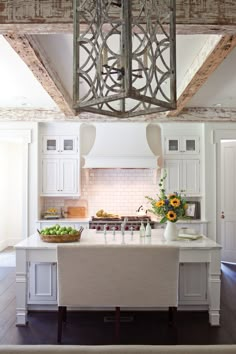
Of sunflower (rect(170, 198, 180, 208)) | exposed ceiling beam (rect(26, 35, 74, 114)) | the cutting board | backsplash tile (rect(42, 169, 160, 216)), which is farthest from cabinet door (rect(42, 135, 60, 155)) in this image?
sunflower (rect(170, 198, 180, 208))

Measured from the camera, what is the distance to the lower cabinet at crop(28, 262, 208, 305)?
4.16m

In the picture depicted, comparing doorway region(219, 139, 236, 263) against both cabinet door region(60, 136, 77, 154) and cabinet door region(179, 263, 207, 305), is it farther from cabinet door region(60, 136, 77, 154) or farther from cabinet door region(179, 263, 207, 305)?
cabinet door region(179, 263, 207, 305)

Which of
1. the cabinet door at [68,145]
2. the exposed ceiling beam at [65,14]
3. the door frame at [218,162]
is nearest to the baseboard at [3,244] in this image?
the cabinet door at [68,145]

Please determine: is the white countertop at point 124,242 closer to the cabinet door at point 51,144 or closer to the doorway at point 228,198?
the cabinet door at point 51,144

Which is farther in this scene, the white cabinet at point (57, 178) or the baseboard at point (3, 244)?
the baseboard at point (3, 244)

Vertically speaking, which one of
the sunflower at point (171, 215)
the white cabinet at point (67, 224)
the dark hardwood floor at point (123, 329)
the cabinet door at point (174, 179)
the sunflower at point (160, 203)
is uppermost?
the cabinet door at point (174, 179)

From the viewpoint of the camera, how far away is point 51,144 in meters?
6.87

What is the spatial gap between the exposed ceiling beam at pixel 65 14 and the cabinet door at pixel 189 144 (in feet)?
14.3

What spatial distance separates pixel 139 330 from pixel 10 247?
5.31 metres

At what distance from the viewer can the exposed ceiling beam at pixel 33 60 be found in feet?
9.65

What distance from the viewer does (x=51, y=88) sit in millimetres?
4523

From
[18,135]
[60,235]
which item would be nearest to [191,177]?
[18,135]

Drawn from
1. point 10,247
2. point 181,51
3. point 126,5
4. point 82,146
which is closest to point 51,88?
point 181,51

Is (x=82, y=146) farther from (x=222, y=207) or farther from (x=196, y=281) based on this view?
(x=196, y=281)
